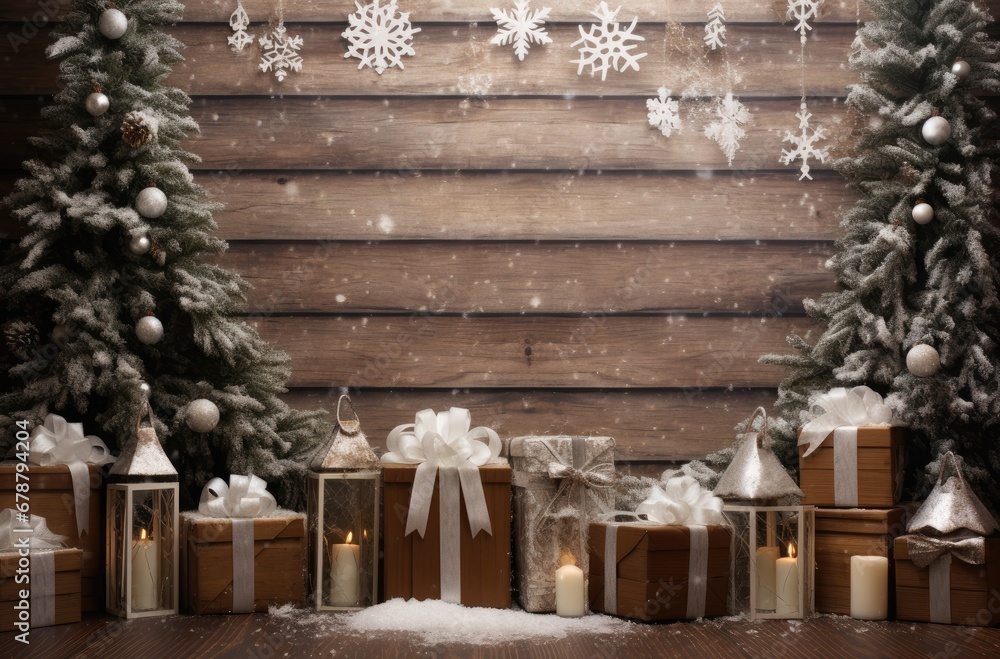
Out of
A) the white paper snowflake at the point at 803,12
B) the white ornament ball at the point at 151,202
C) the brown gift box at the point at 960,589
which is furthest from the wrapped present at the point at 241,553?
the white paper snowflake at the point at 803,12

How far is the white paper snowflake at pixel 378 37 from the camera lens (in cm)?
342

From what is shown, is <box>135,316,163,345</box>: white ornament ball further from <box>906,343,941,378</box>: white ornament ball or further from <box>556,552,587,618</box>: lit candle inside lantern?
<box>906,343,941,378</box>: white ornament ball

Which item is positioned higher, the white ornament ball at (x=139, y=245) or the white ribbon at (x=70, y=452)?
the white ornament ball at (x=139, y=245)

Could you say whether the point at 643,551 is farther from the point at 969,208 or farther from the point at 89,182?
the point at 89,182

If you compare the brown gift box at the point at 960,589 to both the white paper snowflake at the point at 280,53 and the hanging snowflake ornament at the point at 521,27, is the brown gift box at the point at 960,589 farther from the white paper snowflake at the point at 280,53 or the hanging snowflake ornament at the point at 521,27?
the white paper snowflake at the point at 280,53

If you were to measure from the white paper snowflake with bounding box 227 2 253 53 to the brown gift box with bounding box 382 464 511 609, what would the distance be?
168 cm

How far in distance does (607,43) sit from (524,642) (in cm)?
210

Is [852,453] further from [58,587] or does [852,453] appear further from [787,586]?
[58,587]

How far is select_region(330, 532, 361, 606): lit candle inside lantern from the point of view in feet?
Answer: 8.92

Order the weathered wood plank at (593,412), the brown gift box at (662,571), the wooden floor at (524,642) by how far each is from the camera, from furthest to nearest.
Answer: the weathered wood plank at (593,412) → the brown gift box at (662,571) → the wooden floor at (524,642)

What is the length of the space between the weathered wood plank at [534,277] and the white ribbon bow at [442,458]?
0.74 meters

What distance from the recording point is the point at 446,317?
3.38 m

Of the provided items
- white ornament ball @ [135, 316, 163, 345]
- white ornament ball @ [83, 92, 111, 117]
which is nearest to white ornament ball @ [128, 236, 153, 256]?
white ornament ball @ [135, 316, 163, 345]

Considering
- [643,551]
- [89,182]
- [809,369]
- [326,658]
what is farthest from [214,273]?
[809,369]
